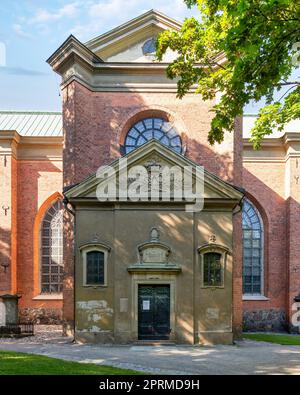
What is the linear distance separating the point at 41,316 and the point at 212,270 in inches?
438

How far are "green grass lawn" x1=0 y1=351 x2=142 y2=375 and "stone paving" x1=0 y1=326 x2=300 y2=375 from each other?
818mm

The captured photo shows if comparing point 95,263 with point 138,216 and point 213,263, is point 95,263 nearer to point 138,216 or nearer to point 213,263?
point 138,216

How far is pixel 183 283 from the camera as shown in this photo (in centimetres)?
1694

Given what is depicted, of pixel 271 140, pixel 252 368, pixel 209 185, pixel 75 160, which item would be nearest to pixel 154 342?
pixel 252 368

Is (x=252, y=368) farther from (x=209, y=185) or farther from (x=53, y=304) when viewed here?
(x=53, y=304)

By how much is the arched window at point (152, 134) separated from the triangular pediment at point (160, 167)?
4384mm

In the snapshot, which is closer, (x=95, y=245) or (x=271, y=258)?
(x=95, y=245)

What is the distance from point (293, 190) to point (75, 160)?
1163cm

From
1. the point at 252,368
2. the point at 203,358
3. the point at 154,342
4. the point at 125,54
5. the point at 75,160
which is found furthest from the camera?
the point at 125,54

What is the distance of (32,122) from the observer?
28469 mm

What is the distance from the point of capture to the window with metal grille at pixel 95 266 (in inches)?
677

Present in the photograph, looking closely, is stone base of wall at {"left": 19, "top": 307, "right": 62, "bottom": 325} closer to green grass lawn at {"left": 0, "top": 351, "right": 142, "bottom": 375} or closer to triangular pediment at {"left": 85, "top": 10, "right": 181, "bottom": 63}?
Result: green grass lawn at {"left": 0, "top": 351, "right": 142, "bottom": 375}

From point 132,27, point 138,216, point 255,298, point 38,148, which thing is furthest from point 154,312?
point 132,27

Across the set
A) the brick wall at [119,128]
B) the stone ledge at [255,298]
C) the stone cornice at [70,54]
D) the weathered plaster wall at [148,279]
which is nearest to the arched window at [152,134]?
the brick wall at [119,128]
